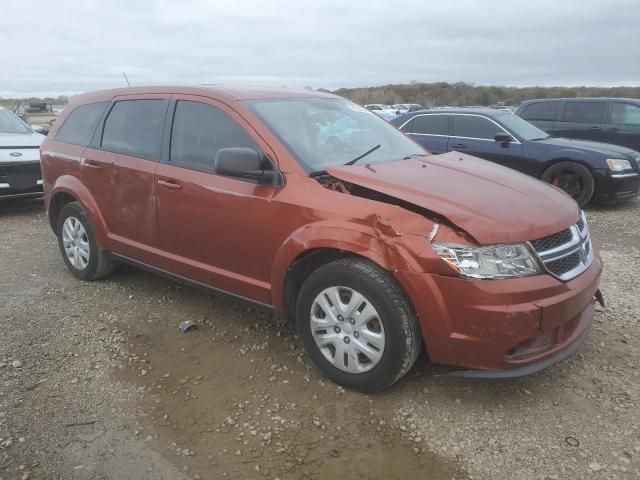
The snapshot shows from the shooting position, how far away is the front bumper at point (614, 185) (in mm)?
7789

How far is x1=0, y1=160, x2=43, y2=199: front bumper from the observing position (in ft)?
24.3

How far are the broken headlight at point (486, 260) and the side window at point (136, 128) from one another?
236cm

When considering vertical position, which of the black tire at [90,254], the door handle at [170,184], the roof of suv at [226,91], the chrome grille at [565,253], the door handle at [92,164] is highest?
the roof of suv at [226,91]

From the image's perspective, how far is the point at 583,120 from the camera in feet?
35.4

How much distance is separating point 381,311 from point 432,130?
718cm

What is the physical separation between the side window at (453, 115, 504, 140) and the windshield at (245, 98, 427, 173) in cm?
501

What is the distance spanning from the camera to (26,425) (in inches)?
111

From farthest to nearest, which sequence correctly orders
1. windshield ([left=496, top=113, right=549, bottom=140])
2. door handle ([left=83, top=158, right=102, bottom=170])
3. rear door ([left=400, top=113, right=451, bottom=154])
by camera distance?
rear door ([left=400, top=113, right=451, bottom=154]) → windshield ([left=496, top=113, right=549, bottom=140]) → door handle ([left=83, top=158, right=102, bottom=170])

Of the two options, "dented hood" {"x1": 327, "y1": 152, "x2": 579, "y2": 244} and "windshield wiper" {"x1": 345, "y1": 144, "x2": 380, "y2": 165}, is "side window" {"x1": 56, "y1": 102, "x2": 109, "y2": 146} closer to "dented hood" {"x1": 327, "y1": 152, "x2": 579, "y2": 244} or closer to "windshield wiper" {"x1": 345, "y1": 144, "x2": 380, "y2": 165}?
"windshield wiper" {"x1": 345, "y1": 144, "x2": 380, "y2": 165}

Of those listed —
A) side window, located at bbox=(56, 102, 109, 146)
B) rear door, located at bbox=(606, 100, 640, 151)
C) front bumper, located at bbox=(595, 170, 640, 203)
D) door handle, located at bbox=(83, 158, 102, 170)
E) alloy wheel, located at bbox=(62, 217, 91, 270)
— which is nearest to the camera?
door handle, located at bbox=(83, 158, 102, 170)

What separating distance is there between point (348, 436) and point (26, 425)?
171 centimetres

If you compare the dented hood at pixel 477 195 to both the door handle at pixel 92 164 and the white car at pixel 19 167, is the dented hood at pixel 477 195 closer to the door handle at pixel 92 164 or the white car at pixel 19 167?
the door handle at pixel 92 164

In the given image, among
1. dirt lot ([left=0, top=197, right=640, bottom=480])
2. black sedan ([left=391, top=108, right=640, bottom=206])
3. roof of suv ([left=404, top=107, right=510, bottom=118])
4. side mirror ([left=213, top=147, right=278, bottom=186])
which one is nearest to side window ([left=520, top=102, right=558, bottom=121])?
roof of suv ([left=404, top=107, right=510, bottom=118])

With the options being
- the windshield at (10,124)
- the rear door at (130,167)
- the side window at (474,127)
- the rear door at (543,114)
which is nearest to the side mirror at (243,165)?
the rear door at (130,167)
